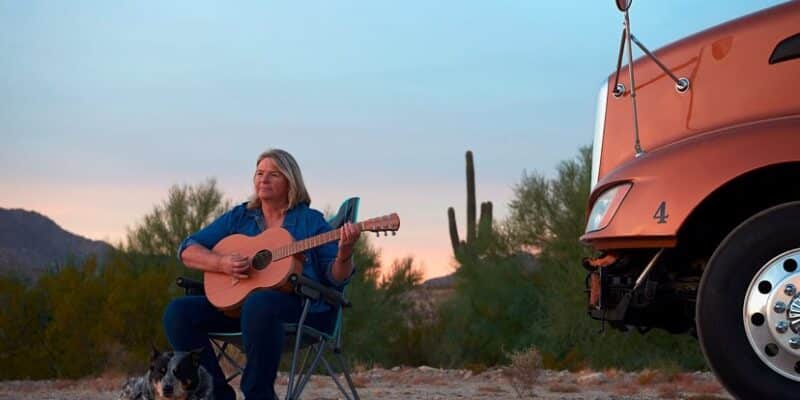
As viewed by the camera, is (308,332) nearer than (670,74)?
No

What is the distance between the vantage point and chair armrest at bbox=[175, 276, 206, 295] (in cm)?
639

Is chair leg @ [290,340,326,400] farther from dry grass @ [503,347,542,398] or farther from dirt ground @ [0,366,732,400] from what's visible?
dry grass @ [503,347,542,398]

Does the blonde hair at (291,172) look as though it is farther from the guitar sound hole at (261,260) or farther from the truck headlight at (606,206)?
the truck headlight at (606,206)

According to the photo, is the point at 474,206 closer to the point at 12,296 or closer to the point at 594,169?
the point at 12,296

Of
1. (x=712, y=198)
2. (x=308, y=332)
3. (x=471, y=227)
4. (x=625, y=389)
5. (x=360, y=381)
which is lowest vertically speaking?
(x=625, y=389)

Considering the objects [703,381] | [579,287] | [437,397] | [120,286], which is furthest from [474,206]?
[437,397]

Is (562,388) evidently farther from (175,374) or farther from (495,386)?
(175,374)

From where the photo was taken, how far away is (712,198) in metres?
4.89

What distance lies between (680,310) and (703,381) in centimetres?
648

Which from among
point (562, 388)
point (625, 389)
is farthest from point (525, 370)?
point (625, 389)

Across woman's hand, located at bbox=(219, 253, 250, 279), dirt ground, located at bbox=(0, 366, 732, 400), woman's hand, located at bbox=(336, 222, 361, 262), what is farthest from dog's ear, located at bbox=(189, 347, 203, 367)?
dirt ground, located at bbox=(0, 366, 732, 400)

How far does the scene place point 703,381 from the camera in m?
11.7

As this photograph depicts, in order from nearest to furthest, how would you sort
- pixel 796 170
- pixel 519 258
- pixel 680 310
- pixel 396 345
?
1. pixel 796 170
2. pixel 680 310
3. pixel 519 258
4. pixel 396 345

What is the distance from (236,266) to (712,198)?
2.43 m
